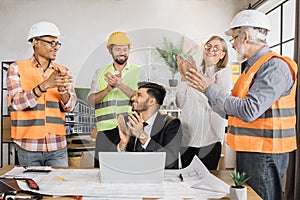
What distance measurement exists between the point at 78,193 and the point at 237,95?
0.95 meters

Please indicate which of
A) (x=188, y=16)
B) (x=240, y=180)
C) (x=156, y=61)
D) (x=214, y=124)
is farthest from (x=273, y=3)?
(x=240, y=180)

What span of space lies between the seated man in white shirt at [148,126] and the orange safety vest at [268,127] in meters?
0.33

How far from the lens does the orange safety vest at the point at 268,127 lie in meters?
1.85

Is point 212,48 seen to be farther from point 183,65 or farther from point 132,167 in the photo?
point 132,167

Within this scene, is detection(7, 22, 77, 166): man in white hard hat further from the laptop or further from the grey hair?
the grey hair

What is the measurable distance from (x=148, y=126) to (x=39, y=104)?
2.81ft

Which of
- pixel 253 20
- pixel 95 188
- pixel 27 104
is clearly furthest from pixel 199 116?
pixel 27 104

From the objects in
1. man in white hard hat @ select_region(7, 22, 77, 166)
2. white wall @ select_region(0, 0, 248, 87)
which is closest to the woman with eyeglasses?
man in white hard hat @ select_region(7, 22, 77, 166)

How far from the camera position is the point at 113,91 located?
192 centimetres

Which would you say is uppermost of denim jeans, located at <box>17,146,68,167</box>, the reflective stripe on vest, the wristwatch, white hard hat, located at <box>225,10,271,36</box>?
white hard hat, located at <box>225,10,271,36</box>

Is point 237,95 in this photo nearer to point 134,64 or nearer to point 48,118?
point 134,64

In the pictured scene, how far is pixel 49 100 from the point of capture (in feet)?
8.03

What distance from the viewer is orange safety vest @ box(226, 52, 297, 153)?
1853 millimetres

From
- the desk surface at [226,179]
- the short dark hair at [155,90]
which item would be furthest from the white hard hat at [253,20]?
the desk surface at [226,179]
